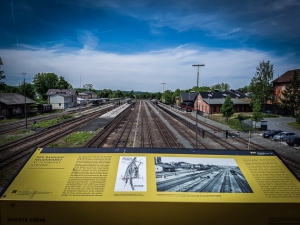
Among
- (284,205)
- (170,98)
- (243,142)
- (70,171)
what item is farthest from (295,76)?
(170,98)

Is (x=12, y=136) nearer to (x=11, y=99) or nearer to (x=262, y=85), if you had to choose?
(x=11, y=99)

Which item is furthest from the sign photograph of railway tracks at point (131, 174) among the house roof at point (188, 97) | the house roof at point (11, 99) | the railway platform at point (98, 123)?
the house roof at point (188, 97)

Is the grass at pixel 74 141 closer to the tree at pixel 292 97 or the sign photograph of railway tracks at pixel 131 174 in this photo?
the sign photograph of railway tracks at pixel 131 174

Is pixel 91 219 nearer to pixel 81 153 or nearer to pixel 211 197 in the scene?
pixel 81 153

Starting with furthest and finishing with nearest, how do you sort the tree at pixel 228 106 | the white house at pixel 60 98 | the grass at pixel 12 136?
1. the white house at pixel 60 98
2. the tree at pixel 228 106
3. the grass at pixel 12 136

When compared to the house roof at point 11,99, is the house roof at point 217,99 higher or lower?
higher

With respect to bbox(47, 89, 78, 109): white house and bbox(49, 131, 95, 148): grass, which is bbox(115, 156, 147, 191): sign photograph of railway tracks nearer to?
bbox(49, 131, 95, 148): grass

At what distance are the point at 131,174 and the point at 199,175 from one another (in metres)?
1.58

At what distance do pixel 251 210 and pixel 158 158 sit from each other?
2259 millimetres

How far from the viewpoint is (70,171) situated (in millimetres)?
4660

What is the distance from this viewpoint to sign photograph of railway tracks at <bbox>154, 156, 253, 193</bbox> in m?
4.35

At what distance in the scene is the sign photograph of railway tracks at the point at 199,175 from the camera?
171 inches

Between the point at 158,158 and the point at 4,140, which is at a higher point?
the point at 158,158

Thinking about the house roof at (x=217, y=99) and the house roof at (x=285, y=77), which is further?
the house roof at (x=217, y=99)
